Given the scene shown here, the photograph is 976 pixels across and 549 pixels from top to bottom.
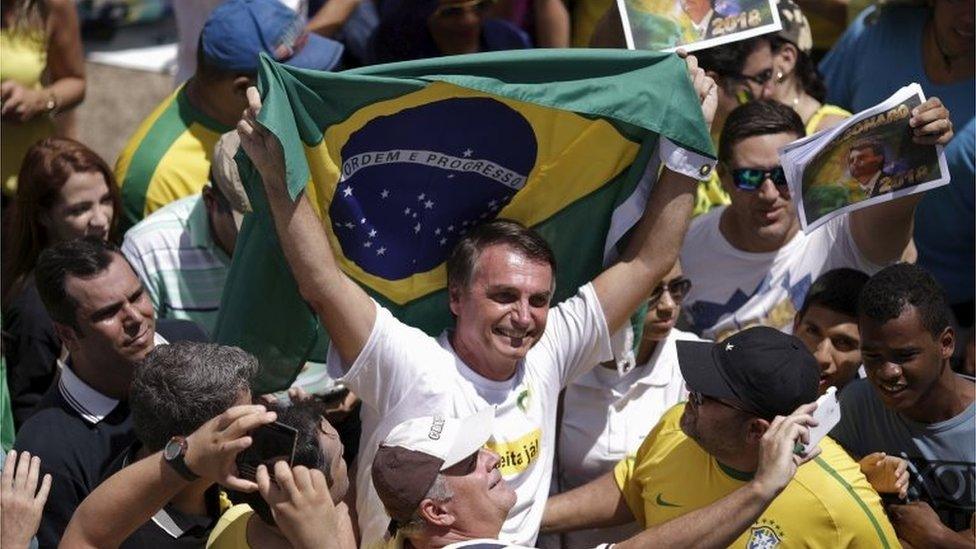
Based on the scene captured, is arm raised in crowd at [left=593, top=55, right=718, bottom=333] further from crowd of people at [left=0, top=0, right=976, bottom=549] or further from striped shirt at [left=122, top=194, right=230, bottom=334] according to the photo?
striped shirt at [left=122, top=194, right=230, bottom=334]

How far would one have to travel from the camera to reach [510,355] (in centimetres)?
443

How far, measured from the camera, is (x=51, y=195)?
5555mm

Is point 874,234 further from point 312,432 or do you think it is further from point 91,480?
point 91,480

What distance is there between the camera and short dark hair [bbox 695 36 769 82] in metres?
5.91

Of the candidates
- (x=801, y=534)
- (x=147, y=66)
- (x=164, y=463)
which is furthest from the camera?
(x=147, y=66)

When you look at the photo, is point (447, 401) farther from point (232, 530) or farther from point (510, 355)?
point (232, 530)

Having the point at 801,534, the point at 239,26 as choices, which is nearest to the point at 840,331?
the point at 801,534

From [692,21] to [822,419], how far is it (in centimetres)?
165

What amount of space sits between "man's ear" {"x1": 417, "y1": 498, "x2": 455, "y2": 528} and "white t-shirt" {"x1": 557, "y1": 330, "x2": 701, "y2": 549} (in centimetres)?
122

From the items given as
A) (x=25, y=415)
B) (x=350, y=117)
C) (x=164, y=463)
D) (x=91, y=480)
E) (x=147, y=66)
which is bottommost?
(x=147, y=66)

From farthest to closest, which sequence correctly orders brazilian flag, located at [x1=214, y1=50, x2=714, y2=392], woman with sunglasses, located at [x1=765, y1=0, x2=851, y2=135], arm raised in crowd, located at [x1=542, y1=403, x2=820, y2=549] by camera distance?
woman with sunglasses, located at [x1=765, y1=0, x2=851, y2=135] → brazilian flag, located at [x1=214, y1=50, x2=714, y2=392] → arm raised in crowd, located at [x1=542, y1=403, x2=820, y2=549]

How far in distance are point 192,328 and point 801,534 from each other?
213cm

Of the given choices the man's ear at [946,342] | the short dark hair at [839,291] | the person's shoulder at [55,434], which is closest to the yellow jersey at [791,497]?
the man's ear at [946,342]

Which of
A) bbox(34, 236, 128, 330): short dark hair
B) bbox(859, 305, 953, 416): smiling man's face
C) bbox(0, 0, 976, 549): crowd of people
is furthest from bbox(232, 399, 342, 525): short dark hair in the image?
bbox(859, 305, 953, 416): smiling man's face
